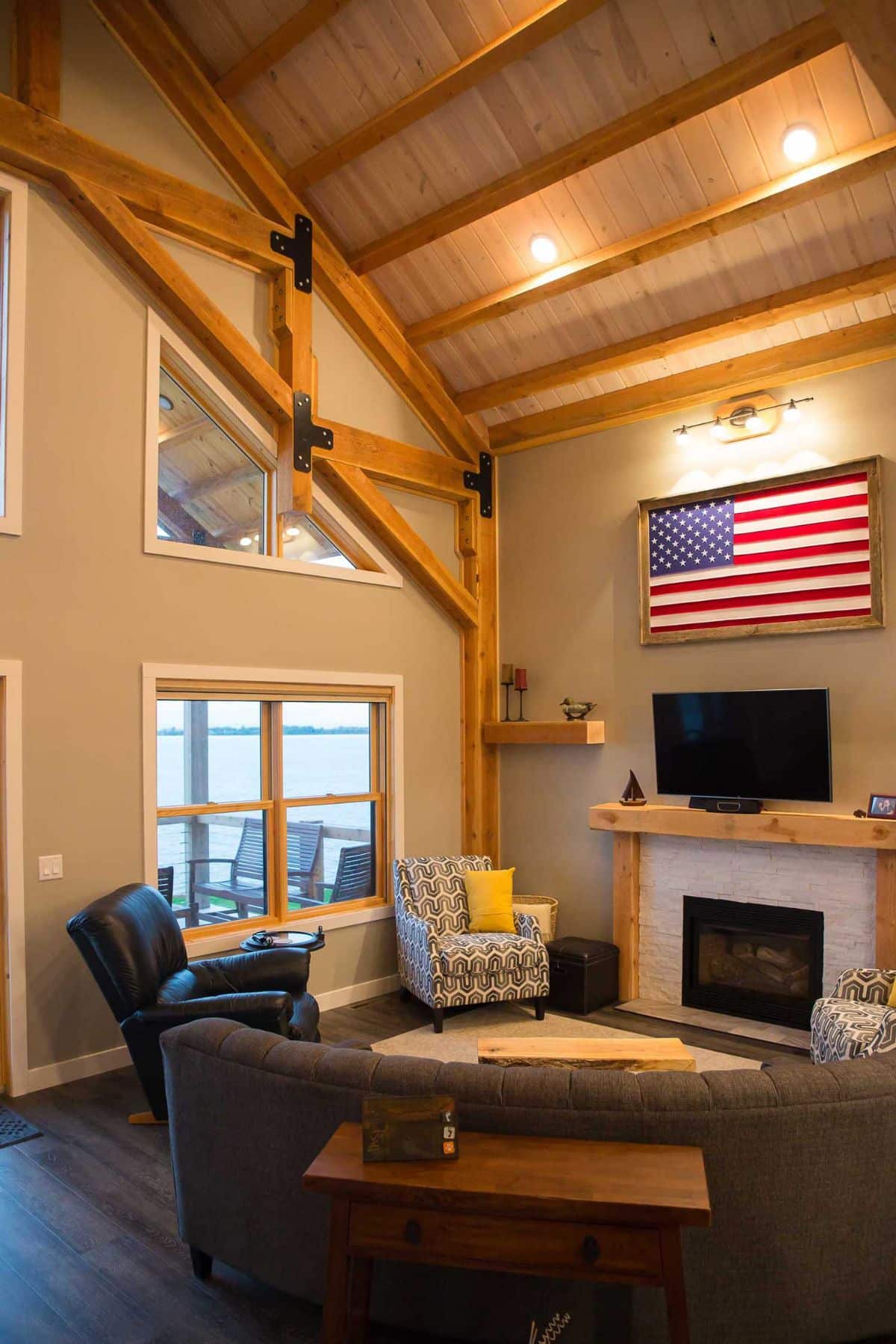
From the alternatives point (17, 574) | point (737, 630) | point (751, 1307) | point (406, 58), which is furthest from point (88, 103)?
point (751, 1307)

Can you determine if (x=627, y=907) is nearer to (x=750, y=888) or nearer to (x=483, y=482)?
(x=750, y=888)

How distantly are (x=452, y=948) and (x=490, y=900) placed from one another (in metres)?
0.56

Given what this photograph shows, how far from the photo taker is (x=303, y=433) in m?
5.70

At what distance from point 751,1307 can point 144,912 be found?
288 centimetres

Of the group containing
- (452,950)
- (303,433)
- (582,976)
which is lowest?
(582,976)

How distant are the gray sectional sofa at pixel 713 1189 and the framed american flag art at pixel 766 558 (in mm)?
3430

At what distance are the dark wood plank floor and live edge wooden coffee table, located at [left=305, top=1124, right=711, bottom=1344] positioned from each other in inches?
22.6

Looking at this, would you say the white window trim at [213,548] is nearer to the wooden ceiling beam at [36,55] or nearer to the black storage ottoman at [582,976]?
the wooden ceiling beam at [36,55]

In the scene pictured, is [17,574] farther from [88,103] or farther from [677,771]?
[677,771]

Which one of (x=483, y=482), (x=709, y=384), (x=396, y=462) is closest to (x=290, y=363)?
(x=396, y=462)

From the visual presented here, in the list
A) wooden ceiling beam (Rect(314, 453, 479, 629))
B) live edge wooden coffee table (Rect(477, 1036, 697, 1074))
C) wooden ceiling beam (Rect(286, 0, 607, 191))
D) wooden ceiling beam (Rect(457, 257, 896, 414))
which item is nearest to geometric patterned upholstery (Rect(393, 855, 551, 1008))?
wooden ceiling beam (Rect(314, 453, 479, 629))

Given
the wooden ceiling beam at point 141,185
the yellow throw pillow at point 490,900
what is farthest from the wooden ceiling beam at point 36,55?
→ the yellow throw pillow at point 490,900

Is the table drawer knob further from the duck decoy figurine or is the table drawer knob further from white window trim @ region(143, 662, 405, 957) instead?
the duck decoy figurine

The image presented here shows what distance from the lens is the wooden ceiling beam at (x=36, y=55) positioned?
456 cm
